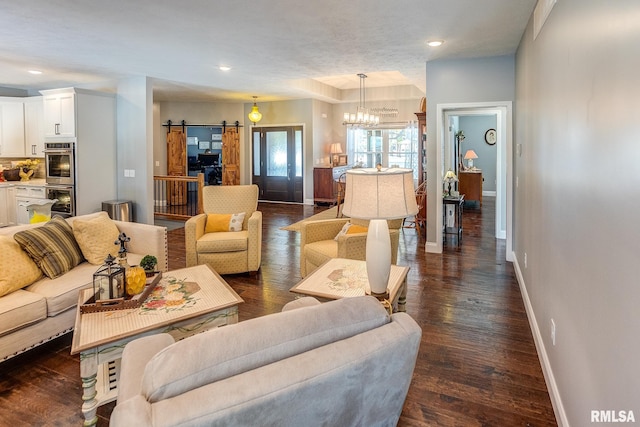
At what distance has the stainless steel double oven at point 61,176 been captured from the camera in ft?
20.3

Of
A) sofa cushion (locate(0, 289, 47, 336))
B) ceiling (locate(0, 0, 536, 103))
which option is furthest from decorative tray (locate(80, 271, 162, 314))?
ceiling (locate(0, 0, 536, 103))

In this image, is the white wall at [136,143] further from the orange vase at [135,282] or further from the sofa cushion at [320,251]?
the orange vase at [135,282]

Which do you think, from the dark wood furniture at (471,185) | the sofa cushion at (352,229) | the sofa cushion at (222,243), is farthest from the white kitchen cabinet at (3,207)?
the dark wood furniture at (471,185)

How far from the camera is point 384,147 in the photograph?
10.8 m

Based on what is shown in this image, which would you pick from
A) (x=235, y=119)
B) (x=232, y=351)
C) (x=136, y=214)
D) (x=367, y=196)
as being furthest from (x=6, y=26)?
(x=235, y=119)

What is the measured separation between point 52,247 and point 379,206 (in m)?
2.52

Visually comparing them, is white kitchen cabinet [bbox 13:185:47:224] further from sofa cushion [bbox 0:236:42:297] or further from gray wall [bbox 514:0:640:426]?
gray wall [bbox 514:0:640:426]

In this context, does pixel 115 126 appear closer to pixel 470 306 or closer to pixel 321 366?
pixel 470 306

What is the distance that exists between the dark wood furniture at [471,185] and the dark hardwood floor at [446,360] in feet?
15.8

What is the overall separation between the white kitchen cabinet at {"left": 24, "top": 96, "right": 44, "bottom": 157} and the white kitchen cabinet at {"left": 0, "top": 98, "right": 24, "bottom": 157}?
0.26ft

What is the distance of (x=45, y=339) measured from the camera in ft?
8.82

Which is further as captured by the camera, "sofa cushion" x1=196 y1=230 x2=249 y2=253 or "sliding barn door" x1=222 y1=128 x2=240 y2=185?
"sliding barn door" x1=222 y1=128 x2=240 y2=185

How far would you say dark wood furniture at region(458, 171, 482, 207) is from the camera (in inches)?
375

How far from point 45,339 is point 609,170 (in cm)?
327
